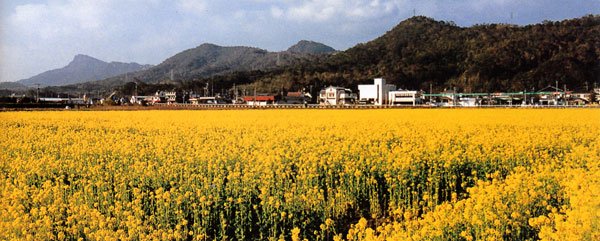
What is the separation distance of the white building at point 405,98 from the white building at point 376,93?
1.63 metres

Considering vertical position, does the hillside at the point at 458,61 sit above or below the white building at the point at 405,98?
above

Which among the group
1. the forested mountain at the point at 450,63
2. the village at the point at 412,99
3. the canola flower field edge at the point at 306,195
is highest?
the forested mountain at the point at 450,63

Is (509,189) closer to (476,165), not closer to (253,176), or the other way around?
(476,165)

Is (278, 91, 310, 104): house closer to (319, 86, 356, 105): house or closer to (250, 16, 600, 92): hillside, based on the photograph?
(319, 86, 356, 105): house

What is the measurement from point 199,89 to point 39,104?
320 ft

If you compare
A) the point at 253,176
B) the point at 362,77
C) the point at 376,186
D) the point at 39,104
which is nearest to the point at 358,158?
the point at 376,186

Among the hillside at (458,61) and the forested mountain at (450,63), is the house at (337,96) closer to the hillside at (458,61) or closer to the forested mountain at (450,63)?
the forested mountain at (450,63)

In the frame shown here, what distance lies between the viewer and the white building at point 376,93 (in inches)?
3509

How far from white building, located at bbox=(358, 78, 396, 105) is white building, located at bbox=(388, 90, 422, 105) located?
1.63 meters

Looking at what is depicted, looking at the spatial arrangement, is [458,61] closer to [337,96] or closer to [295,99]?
[337,96]

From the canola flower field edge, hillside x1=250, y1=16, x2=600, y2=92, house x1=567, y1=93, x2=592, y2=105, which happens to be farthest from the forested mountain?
the canola flower field edge

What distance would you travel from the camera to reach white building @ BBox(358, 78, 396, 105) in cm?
8912

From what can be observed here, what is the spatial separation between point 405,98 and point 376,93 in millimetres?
7188

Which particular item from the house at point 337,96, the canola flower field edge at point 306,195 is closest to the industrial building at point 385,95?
the house at point 337,96
